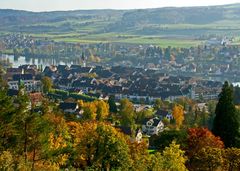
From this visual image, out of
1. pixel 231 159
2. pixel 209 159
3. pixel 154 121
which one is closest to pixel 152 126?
pixel 154 121

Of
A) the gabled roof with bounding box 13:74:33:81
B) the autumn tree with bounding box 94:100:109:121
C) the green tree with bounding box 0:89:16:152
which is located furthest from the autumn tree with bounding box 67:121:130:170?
the gabled roof with bounding box 13:74:33:81

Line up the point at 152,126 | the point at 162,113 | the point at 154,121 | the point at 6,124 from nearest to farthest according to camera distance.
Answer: the point at 6,124 < the point at 152,126 < the point at 154,121 < the point at 162,113

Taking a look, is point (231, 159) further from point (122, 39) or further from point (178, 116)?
point (122, 39)

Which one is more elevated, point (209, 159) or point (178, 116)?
point (209, 159)


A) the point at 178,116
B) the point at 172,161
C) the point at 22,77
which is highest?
the point at 172,161

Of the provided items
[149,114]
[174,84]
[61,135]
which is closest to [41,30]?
[174,84]

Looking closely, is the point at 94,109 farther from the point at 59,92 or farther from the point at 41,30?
the point at 41,30

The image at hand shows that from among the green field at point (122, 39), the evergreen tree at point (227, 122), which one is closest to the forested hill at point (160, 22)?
the green field at point (122, 39)

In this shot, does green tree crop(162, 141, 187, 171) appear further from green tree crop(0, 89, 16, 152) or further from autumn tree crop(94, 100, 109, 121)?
autumn tree crop(94, 100, 109, 121)
